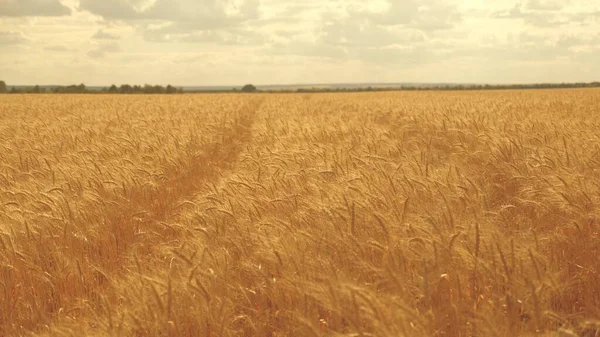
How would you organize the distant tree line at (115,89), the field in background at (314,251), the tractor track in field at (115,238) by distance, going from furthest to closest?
the distant tree line at (115,89) < the tractor track in field at (115,238) < the field in background at (314,251)

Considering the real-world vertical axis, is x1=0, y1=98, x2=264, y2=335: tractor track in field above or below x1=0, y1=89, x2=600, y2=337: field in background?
below

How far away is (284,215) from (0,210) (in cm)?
202

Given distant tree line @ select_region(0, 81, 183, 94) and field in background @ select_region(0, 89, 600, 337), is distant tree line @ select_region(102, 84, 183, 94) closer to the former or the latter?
distant tree line @ select_region(0, 81, 183, 94)

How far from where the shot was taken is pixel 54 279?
313cm

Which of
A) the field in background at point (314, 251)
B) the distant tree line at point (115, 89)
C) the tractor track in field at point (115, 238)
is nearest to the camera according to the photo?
the field in background at point (314, 251)

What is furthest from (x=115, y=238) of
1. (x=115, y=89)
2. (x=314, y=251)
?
(x=115, y=89)

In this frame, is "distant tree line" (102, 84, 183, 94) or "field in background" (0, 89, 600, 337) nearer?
"field in background" (0, 89, 600, 337)

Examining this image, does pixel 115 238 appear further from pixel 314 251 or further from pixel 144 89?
pixel 144 89

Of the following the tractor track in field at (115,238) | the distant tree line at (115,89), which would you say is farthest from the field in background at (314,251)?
the distant tree line at (115,89)

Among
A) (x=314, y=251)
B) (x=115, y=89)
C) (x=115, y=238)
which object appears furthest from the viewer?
(x=115, y=89)

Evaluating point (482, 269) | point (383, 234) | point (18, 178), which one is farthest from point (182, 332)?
point (18, 178)

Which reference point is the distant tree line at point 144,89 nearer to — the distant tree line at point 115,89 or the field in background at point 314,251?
the distant tree line at point 115,89

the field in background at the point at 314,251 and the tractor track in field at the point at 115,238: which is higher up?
the field in background at the point at 314,251

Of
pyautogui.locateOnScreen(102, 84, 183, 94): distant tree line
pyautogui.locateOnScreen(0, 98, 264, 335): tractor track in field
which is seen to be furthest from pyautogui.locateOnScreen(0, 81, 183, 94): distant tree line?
pyautogui.locateOnScreen(0, 98, 264, 335): tractor track in field
